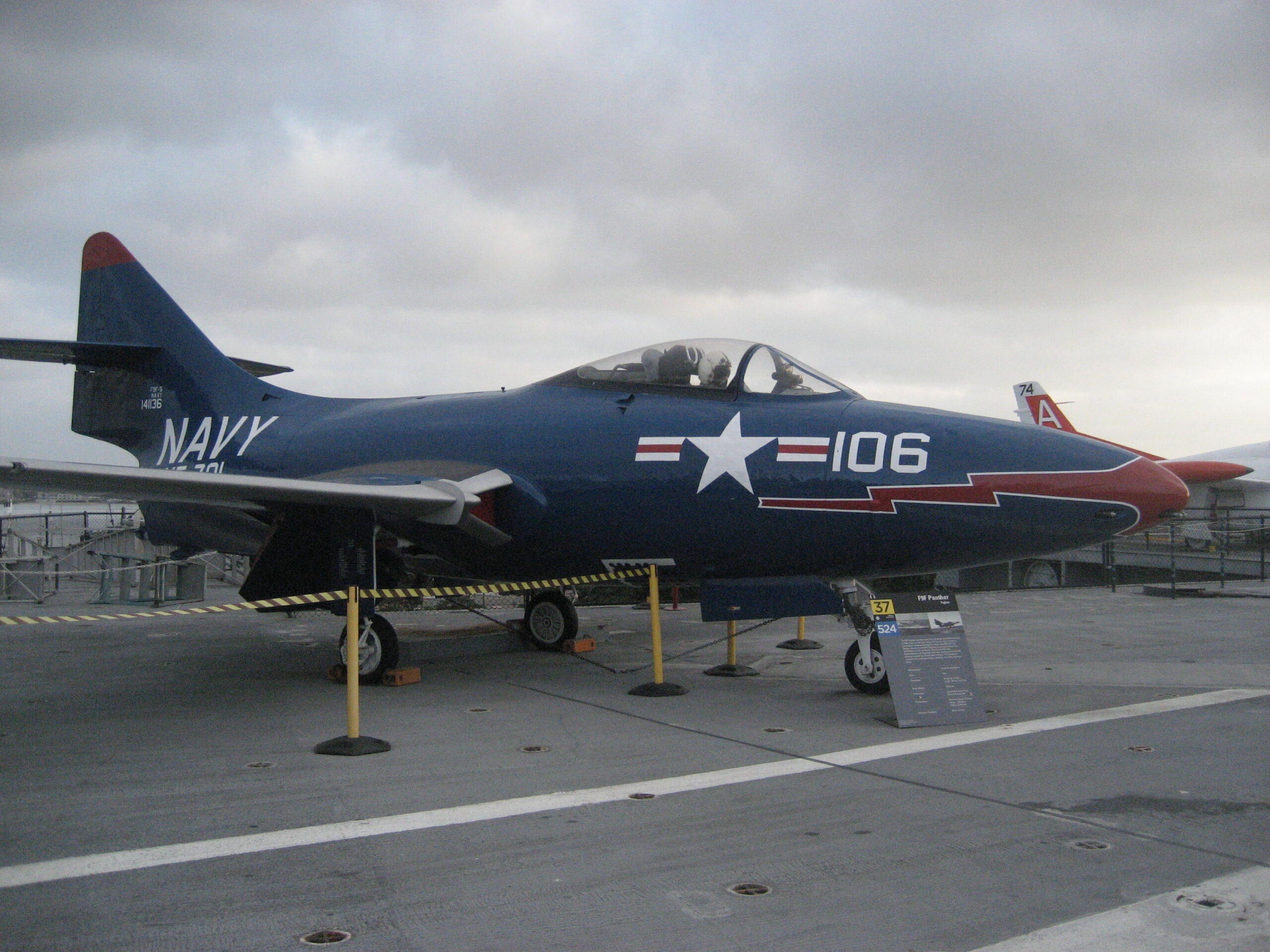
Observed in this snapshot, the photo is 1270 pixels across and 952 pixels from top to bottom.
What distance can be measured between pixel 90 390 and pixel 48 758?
332 inches

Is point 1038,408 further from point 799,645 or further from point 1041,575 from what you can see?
point 799,645

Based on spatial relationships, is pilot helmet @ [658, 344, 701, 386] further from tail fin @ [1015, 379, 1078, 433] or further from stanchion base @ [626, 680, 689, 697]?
tail fin @ [1015, 379, 1078, 433]

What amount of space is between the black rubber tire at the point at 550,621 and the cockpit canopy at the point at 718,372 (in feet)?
10.9

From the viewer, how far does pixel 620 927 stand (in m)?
3.29

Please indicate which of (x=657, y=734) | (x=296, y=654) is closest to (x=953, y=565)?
(x=657, y=734)

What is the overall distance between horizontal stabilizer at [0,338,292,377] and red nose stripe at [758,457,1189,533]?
→ 10001mm

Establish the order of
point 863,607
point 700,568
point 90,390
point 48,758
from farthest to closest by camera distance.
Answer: point 90,390 → point 700,568 → point 863,607 → point 48,758

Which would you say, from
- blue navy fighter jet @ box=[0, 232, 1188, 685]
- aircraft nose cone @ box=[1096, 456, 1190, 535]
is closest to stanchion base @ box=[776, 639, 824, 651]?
blue navy fighter jet @ box=[0, 232, 1188, 685]

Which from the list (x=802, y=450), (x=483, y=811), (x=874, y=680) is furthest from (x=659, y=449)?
(x=483, y=811)

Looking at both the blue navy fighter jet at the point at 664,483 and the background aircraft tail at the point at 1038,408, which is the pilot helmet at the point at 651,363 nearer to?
the blue navy fighter jet at the point at 664,483

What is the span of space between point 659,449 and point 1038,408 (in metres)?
39.9

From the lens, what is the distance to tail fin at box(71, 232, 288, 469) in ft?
40.3

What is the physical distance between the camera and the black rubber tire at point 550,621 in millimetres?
11172

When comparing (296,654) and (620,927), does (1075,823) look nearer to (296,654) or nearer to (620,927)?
(620,927)
